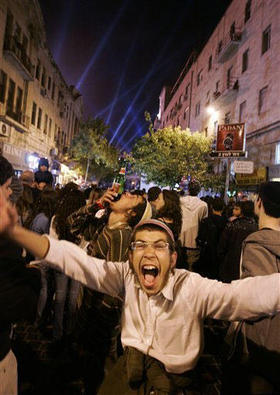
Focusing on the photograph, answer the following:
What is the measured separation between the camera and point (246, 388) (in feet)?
5.50

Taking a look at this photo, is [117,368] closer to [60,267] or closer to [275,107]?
[60,267]

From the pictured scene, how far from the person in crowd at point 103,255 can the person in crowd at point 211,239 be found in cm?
314

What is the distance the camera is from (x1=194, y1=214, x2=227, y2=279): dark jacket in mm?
6856

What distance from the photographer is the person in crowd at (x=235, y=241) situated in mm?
4953

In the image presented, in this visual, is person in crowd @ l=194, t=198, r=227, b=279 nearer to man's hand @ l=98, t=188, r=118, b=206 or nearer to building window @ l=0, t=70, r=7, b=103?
man's hand @ l=98, t=188, r=118, b=206

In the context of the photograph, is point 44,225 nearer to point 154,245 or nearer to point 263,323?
point 154,245

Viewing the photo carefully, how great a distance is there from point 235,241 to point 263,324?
2970mm

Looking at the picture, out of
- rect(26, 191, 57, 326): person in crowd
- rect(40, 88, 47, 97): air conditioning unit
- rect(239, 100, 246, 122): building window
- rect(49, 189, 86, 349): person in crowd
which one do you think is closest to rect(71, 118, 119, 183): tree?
rect(40, 88, 47, 97): air conditioning unit

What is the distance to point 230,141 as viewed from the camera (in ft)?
36.9

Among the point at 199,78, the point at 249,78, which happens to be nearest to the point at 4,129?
the point at 249,78

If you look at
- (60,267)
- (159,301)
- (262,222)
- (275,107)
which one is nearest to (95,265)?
(60,267)

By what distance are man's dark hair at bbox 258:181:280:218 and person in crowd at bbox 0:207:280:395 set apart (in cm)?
86

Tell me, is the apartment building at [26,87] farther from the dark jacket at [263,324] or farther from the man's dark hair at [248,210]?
the dark jacket at [263,324]

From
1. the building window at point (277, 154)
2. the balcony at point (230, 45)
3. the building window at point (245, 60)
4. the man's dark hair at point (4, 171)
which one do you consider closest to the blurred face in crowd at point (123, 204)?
the man's dark hair at point (4, 171)
